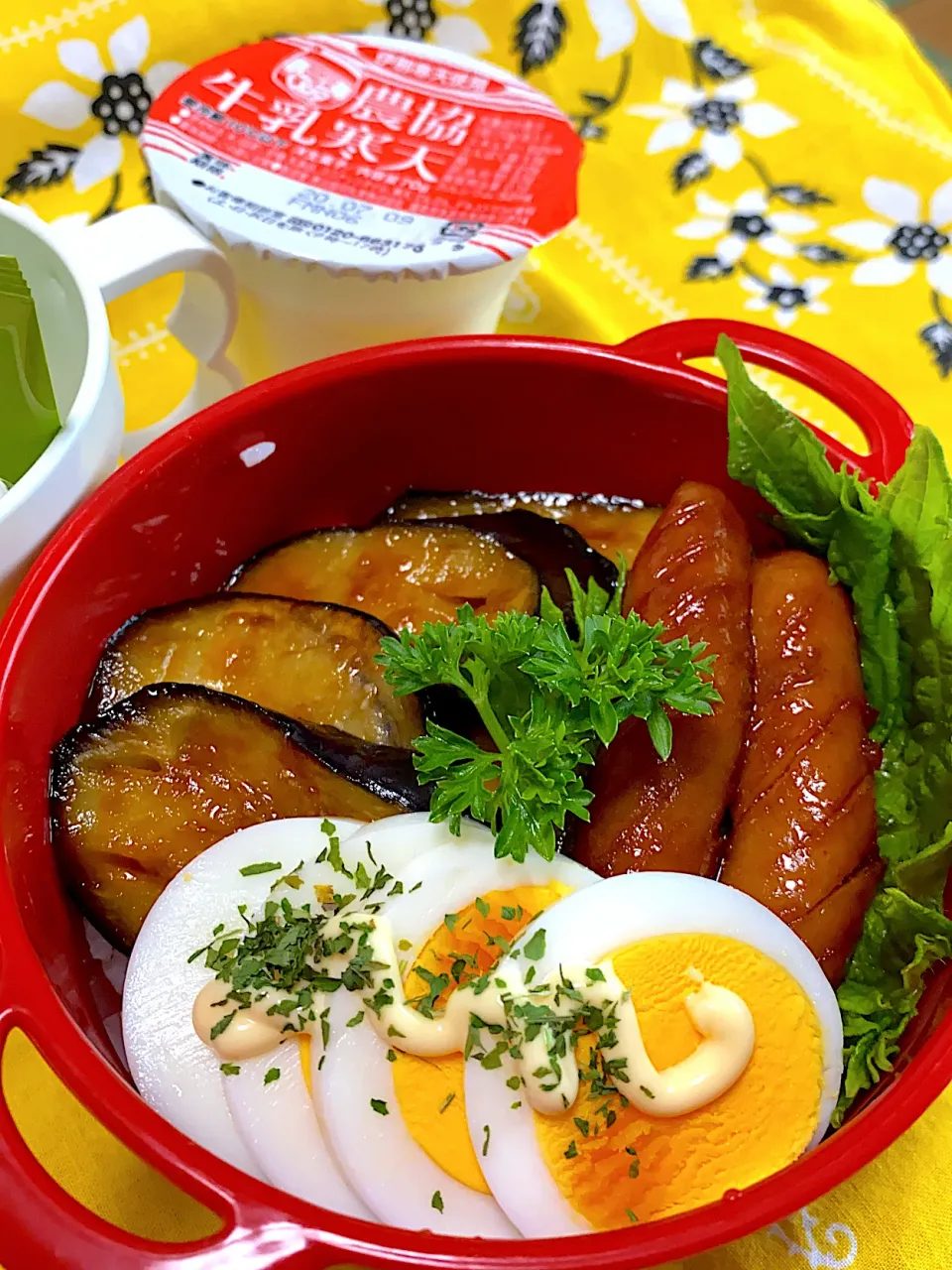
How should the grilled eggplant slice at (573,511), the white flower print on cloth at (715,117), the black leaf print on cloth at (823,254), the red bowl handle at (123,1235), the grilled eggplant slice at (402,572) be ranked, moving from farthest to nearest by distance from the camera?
the white flower print on cloth at (715,117) → the black leaf print on cloth at (823,254) → the grilled eggplant slice at (573,511) → the grilled eggplant slice at (402,572) → the red bowl handle at (123,1235)

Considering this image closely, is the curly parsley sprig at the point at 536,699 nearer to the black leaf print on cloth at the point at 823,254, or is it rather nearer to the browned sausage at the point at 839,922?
the browned sausage at the point at 839,922

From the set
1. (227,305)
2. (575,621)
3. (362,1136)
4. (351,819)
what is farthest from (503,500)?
(362,1136)

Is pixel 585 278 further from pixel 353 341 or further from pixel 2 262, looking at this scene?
pixel 2 262

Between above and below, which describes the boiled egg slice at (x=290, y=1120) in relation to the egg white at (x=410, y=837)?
below

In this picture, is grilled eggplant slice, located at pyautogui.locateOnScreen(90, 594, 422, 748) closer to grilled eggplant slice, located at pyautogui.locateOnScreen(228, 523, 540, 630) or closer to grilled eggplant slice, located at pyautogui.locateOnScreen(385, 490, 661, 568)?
grilled eggplant slice, located at pyautogui.locateOnScreen(228, 523, 540, 630)

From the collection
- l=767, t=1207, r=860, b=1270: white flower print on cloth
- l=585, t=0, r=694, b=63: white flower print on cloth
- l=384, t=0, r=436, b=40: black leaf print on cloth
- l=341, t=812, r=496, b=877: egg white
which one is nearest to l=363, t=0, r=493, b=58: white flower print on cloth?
l=384, t=0, r=436, b=40: black leaf print on cloth

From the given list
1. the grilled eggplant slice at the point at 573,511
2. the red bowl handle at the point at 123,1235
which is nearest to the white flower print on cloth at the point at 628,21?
the grilled eggplant slice at the point at 573,511
